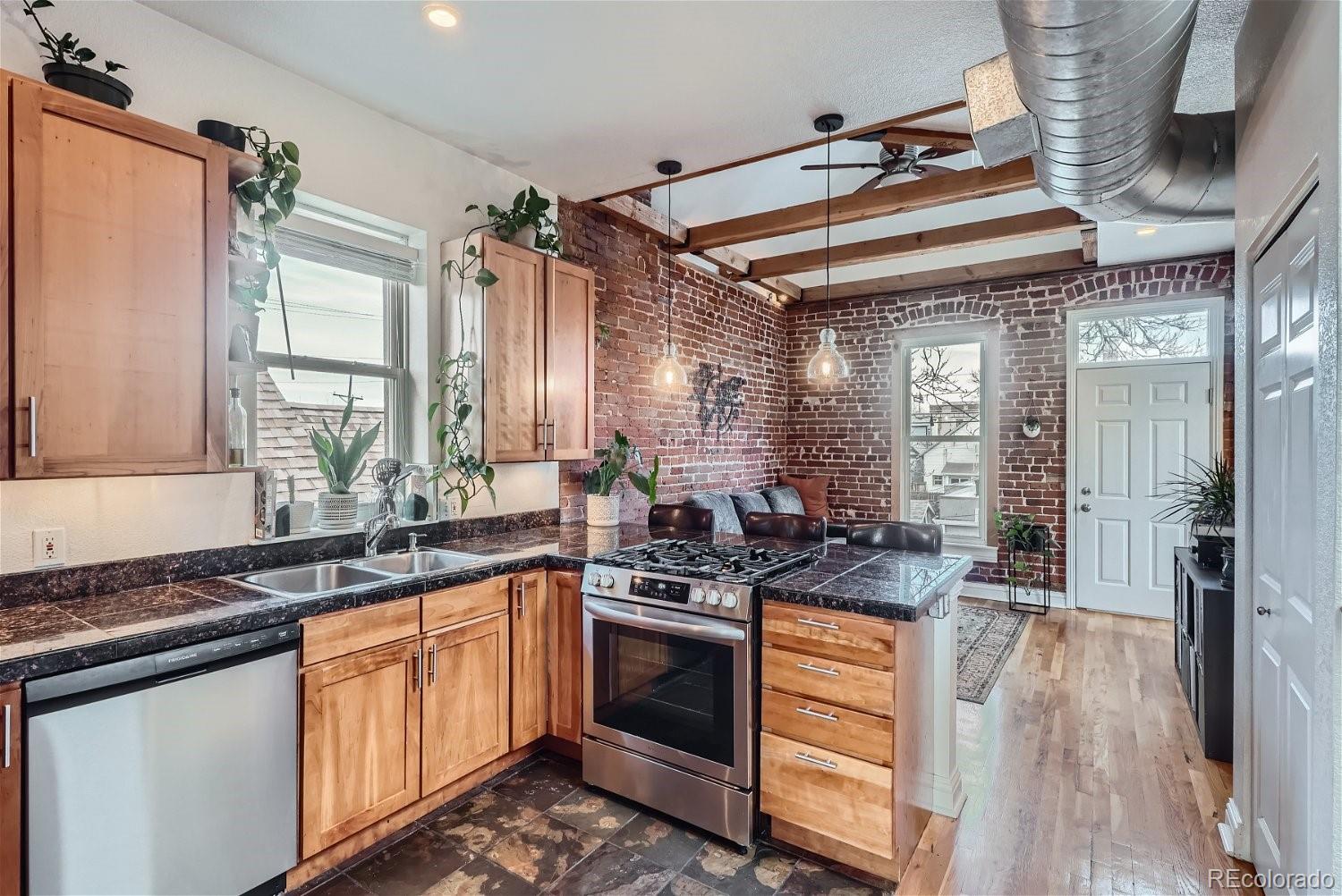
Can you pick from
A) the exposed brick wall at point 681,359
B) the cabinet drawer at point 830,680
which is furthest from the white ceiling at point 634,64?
the cabinet drawer at point 830,680

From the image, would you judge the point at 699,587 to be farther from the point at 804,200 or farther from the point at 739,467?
the point at 739,467

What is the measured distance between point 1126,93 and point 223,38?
2.96 metres

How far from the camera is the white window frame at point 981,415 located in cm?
560

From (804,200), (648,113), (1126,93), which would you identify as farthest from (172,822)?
(804,200)

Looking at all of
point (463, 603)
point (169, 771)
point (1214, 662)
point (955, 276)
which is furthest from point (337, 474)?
point (955, 276)

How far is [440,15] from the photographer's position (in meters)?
2.12

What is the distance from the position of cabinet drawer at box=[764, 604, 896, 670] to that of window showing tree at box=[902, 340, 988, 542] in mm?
4099

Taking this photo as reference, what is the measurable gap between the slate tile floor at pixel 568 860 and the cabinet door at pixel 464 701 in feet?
0.67

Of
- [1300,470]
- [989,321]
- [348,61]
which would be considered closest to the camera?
[1300,470]

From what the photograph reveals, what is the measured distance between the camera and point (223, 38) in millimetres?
2299

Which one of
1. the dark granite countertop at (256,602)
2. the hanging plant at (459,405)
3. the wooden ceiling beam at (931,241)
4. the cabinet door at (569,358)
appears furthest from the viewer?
the wooden ceiling beam at (931,241)

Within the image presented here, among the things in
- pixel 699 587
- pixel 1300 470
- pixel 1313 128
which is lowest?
pixel 699 587

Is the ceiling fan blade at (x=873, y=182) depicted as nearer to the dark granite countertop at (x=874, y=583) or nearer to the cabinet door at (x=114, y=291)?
the dark granite countertop at (x=874, y=583)

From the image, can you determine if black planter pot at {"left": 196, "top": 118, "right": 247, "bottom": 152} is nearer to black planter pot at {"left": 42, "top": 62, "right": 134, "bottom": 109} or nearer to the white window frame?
black planter pot at {"left": 42, "top": 62, "right": 134, "bottom": 109}
